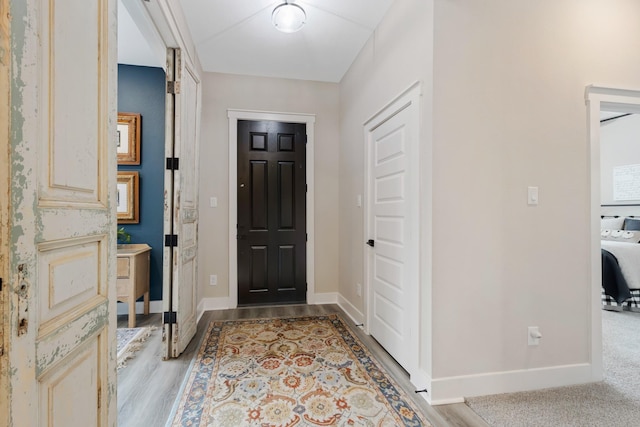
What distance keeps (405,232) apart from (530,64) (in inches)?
51.9

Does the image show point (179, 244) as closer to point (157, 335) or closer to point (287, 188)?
point (157, 335)

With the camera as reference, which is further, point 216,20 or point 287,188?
point 287,188

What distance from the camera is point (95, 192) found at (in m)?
0.98

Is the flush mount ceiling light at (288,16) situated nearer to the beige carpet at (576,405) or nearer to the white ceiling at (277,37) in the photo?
the white ceiling at (277,37)

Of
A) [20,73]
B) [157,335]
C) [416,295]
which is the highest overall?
[20,73]

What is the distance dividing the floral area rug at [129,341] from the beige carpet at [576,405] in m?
2.41

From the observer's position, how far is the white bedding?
3.31 meters

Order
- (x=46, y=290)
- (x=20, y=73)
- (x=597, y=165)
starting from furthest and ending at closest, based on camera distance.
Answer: (x=597, y=165) < (x=46, y=290) < (x=20, y=73)

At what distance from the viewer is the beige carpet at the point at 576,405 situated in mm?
1577

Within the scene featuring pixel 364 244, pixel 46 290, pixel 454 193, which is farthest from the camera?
pixel 364 244

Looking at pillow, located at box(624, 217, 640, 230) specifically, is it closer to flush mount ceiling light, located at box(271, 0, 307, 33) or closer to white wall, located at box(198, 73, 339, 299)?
white wall, located at box(198, 73, 339, 299)

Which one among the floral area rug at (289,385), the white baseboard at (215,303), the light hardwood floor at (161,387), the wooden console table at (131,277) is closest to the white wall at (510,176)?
the light hardwood floor at (161,387)

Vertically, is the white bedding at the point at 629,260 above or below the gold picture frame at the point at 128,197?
below

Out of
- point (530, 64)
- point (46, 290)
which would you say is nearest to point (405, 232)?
point (530, 64)
